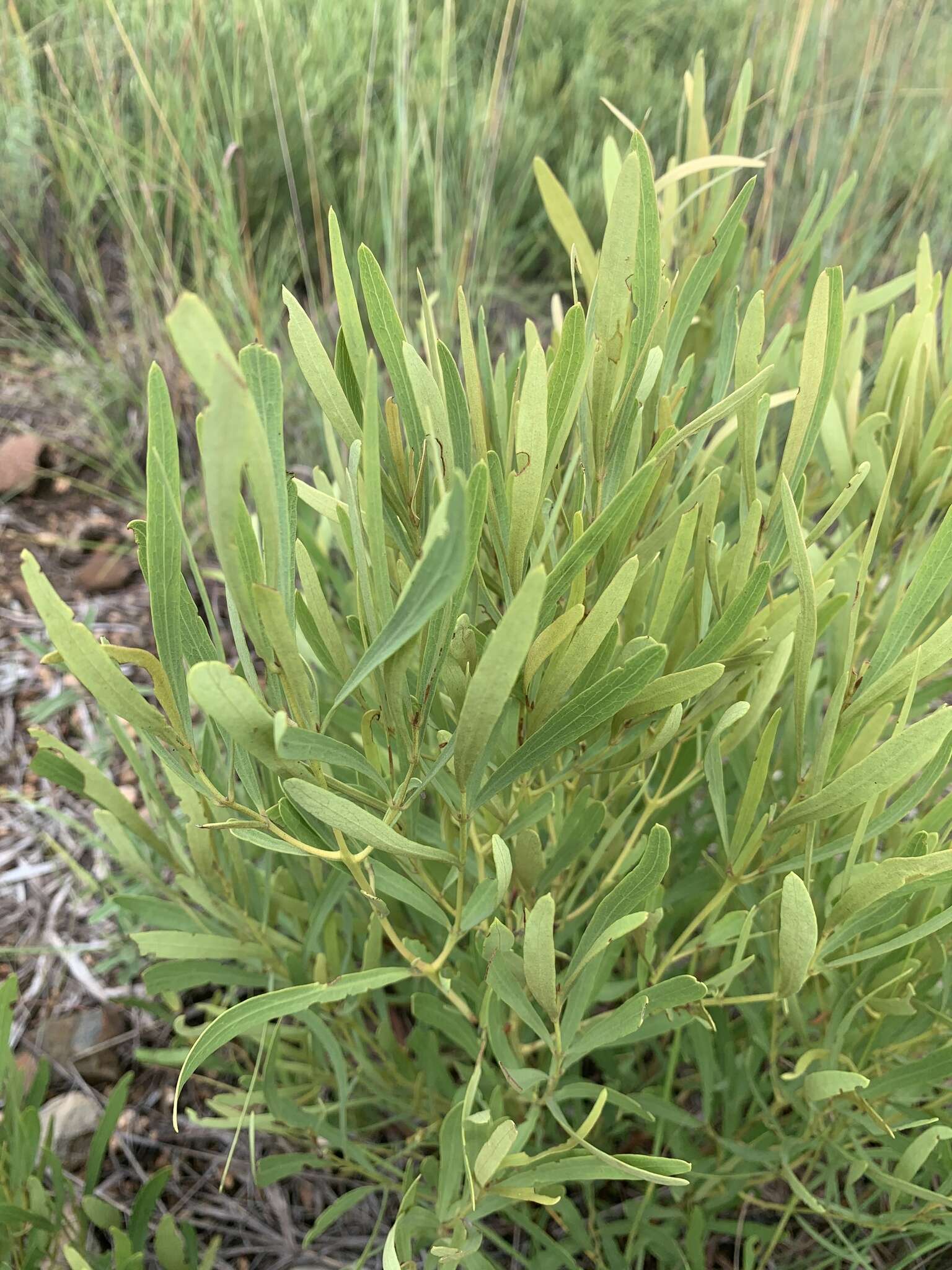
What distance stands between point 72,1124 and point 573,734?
856 millimetres

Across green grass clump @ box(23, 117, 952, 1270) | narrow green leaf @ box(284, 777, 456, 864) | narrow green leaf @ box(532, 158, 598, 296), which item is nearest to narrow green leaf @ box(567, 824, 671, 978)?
green grass clump @ box(23, 117, 952, 1270)

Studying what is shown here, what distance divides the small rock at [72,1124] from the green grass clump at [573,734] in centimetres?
32

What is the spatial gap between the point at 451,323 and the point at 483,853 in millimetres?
1142

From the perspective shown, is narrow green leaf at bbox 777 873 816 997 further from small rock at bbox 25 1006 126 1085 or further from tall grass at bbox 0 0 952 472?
tall grass at bbox 0 0 952 472

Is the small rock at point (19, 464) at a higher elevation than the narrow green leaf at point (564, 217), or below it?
below

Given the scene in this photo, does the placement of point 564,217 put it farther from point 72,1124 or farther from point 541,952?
point 72,1124

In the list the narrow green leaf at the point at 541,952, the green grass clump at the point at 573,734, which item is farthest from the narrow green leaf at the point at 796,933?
the narrow green leaf at the point at 541,952

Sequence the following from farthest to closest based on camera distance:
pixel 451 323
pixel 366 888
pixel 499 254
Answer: pixel 499 254
pixel 451 323
pixel 366 888

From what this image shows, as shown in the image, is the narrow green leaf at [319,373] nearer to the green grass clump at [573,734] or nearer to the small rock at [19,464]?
the green grass clump at [573,734]

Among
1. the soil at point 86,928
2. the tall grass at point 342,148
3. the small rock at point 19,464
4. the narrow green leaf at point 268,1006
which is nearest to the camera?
the narrow green leaf at point 268,1006

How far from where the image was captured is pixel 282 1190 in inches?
36.5

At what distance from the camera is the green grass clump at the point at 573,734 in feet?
1.22

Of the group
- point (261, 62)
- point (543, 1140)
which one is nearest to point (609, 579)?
point (543, 1140)

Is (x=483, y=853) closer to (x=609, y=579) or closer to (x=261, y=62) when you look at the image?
(x=609, y=579)
